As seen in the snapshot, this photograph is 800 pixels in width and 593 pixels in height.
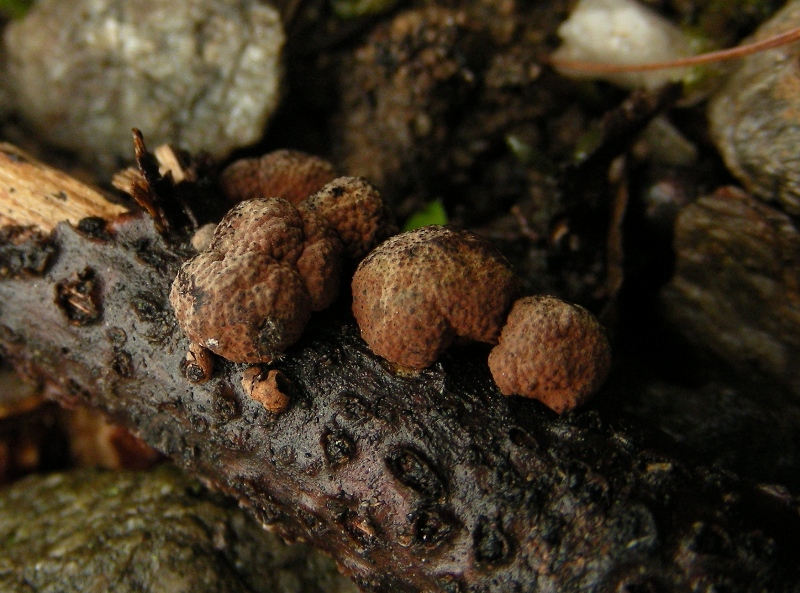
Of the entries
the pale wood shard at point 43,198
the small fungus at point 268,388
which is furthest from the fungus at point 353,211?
the pale wood shard at point 43,198

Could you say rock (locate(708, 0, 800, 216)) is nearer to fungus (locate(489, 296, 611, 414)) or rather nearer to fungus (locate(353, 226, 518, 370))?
fungus (locate(489, 296, 611, 414))

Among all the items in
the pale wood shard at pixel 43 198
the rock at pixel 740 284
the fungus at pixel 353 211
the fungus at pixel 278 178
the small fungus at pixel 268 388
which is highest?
the pale wood shard at pixel 43 198

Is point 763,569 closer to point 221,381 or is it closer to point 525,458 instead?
point 525,458

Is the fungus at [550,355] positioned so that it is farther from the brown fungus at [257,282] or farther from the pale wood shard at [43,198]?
the pale wood shard at [43,198]

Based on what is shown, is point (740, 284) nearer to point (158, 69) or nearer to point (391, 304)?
point (391, 304)

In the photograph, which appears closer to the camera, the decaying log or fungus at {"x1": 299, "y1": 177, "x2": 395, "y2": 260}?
the decaying log

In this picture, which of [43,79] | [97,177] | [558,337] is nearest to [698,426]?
[558,337]

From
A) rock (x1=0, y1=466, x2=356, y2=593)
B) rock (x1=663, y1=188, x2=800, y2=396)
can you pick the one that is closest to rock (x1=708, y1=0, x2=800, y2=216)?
rock (x1=663, y1=188, x2=800, y2=396)
